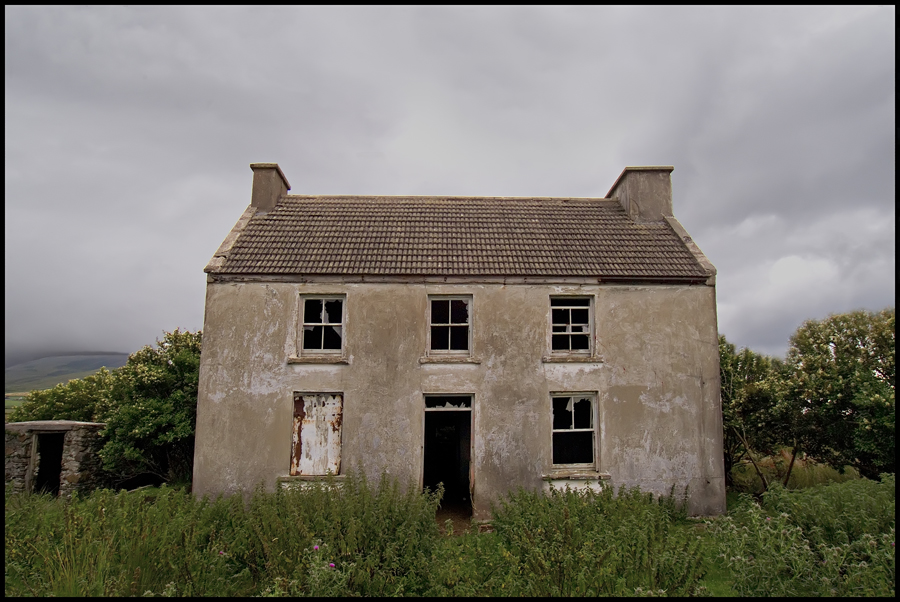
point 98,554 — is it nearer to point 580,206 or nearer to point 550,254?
point 550,254

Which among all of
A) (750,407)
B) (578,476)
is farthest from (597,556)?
(750,407)

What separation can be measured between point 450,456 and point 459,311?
22.7ft

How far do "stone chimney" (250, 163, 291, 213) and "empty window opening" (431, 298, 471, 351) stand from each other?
235 inches

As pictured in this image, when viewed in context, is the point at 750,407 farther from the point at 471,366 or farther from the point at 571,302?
the point at 471,366

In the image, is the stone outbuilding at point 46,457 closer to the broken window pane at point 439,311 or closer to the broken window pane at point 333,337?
the broken window pane at point 333,337

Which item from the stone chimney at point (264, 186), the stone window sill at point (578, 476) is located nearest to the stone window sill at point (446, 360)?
the stone window sill at point (578, 476)

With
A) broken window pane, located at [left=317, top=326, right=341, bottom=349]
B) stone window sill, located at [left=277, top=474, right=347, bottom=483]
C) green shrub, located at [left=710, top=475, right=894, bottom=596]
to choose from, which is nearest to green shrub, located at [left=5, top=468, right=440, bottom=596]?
stone window sill, located at [left=277, top=474, right=347, bottom=483]

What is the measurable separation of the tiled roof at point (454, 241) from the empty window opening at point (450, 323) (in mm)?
905

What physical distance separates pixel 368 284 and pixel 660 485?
839 centimetres

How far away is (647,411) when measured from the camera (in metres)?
12.2

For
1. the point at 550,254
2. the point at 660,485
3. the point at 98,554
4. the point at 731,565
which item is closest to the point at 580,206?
the point at 550,254

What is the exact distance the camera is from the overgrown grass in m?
6.36

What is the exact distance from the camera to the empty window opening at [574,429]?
40.9 ft

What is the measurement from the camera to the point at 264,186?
15039mm
